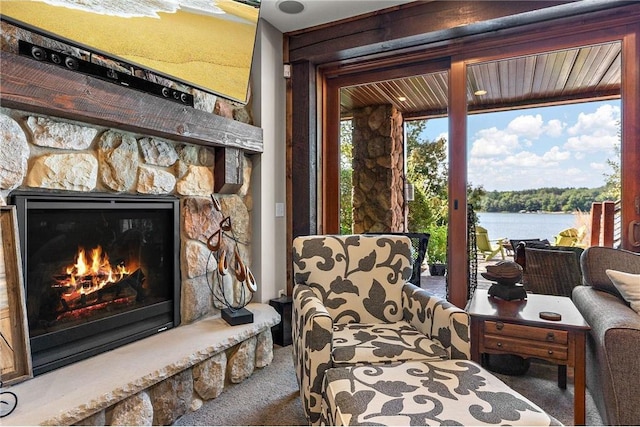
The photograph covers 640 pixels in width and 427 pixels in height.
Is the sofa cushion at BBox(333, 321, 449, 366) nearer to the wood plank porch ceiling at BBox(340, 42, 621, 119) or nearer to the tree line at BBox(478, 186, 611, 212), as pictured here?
the tree line at BBox(478, 186, 611, 212)

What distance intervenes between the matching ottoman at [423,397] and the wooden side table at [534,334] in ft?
1.47

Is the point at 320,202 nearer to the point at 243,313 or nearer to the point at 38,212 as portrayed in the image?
the point at 243,313

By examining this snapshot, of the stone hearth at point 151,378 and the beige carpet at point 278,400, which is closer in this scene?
the stone hearth at point 151,378

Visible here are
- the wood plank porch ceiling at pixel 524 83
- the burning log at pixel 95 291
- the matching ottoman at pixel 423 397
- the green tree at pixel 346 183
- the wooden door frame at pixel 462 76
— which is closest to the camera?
the matching ottoman at pixel 423 397

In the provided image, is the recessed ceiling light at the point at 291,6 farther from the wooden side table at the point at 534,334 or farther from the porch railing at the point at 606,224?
the porch railing at the point at 606,224

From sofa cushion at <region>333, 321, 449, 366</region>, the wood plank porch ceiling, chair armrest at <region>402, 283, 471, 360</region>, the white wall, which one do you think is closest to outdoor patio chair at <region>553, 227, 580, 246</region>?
the wood plank porch ceiling

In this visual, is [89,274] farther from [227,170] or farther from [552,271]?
[552,271]

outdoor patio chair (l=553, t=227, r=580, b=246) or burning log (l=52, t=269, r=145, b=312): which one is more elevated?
outdoor patio chair (l=553, t=227, r=580, b=246)

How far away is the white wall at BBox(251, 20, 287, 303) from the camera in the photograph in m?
2.81

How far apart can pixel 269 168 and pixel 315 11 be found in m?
1.20

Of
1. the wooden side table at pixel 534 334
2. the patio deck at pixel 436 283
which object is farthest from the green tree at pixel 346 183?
the wooden side table at pixel 534 334

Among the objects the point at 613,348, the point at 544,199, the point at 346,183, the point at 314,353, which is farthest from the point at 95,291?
the point at 544,199

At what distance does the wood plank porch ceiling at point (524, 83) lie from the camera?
7.80 ft

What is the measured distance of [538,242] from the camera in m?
2.63
